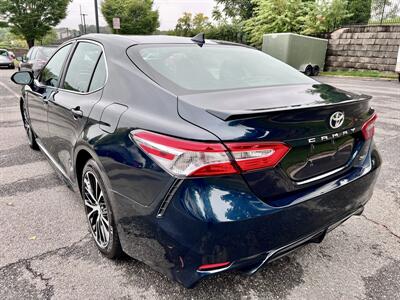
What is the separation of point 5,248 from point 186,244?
1713 mm

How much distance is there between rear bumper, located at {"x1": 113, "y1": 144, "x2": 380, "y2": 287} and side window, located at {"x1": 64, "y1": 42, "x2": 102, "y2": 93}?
130cm

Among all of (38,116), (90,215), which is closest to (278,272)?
(90,215)

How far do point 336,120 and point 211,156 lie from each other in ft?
2.68

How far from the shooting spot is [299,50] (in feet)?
60.7

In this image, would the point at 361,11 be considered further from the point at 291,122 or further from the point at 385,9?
the point at 291,122

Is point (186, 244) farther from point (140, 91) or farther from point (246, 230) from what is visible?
point (140, 91)

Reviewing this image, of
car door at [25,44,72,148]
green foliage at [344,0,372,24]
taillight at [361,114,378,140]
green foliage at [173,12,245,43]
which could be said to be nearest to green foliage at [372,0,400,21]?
green foliage at [344,0,372,24]

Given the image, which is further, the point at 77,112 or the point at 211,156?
the point at 77,112

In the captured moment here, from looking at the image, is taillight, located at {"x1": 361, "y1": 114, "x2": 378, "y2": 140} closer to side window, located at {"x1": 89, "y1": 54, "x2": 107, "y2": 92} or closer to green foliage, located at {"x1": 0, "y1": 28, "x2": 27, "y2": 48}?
side window, located at {"x1": 89, "y1": 54, "x2": 107, "y2": 92}

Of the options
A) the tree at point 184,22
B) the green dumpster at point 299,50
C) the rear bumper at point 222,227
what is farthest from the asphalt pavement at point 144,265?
the tree at point 184,22

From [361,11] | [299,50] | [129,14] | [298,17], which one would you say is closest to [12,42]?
[129,14]

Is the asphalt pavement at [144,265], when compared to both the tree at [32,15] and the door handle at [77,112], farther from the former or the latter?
the tree at [32,15]

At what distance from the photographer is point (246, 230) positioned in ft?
5.14

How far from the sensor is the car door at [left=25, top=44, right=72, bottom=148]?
3.24 m
